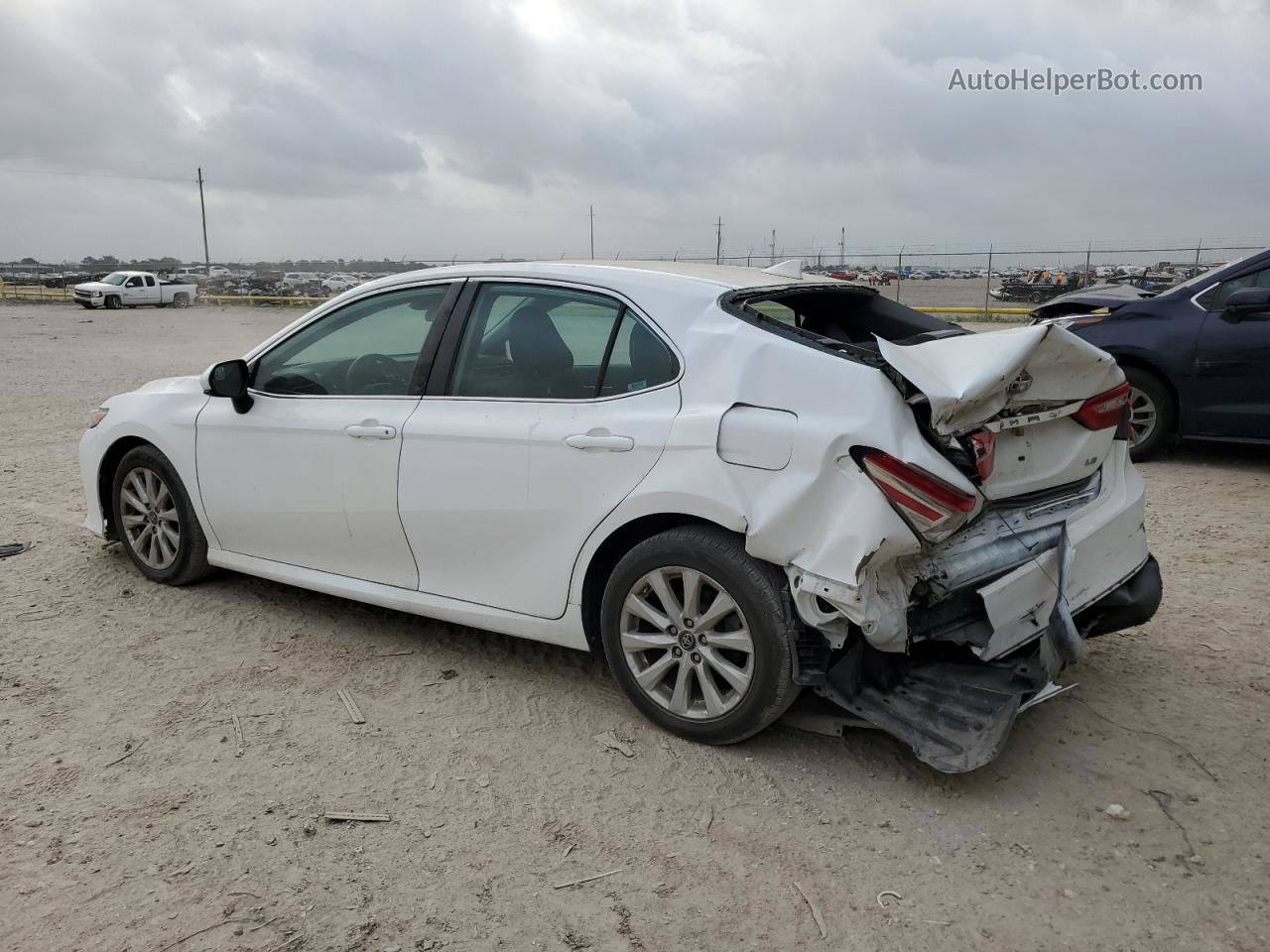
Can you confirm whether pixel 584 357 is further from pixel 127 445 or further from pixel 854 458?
pixel 127 445

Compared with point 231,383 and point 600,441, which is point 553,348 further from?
point 231,383

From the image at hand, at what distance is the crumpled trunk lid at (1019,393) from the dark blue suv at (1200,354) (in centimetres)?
407

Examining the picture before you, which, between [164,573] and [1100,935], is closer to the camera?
[1100,935]

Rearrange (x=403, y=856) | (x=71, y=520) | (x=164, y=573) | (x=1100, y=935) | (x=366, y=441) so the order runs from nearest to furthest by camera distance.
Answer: (x=1100, y=935) → (x=403, y=856) → (x=366, y=441) → (x=164, y=573) → (x=71, y=520)

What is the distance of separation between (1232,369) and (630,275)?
217 inches

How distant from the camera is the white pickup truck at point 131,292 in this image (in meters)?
38.5

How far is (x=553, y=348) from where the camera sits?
12.7 feet

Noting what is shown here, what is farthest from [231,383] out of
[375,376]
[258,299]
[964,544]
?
[258,299]

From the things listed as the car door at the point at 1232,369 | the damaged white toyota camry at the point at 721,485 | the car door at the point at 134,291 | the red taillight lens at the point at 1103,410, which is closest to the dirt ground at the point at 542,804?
the damaged white toyota camry at the point at 721,485

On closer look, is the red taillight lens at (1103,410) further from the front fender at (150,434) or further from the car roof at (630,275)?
the front fender at (150,434)

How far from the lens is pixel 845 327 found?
429 cm

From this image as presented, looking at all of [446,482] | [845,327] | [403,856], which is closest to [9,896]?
[403,856]

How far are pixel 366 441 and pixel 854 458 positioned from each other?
2066mm

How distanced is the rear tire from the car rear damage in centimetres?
451
